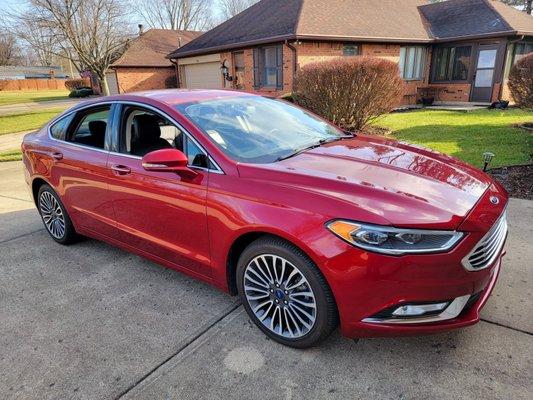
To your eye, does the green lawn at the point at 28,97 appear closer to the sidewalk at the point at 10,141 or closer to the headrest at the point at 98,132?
the sidewalk at the point at 10,141

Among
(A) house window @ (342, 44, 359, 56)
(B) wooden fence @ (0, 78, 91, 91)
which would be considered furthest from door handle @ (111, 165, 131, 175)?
(B) wooden fence @ (0, 78, 91, 91)

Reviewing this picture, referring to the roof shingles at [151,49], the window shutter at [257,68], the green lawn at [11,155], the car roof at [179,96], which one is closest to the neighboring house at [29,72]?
the roof shingles at [151,49]

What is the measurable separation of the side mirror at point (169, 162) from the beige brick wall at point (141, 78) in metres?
27.0

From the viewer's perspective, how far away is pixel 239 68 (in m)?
18.5

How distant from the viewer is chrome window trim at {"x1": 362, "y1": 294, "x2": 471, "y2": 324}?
7.28 ft

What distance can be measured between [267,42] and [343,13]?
→ 378 cm

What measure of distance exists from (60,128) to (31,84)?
66983 mm

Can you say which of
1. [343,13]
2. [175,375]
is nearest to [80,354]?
[175,375]

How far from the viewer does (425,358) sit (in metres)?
2.51

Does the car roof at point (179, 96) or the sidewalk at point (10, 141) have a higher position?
the car roof at point (179, 96)

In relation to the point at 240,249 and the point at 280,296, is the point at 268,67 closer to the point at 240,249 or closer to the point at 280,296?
the point at 240,249

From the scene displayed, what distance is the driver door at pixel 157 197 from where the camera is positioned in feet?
9.56

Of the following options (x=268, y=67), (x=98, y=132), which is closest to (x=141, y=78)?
(x=268, y=67)

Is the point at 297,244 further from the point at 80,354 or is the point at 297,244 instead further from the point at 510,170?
the point at 510,170
